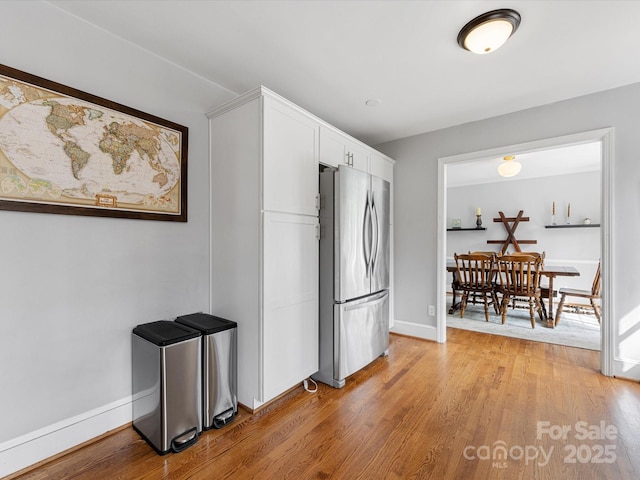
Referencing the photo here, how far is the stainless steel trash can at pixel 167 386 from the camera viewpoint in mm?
1645

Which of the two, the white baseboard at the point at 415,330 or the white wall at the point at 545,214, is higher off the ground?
the white wall at the point at 545,214

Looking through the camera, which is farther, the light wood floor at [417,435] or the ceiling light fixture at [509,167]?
the ceiling light fixture at [509,167]

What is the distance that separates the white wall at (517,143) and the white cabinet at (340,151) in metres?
0.84

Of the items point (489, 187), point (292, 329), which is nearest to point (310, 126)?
point (292, 329)

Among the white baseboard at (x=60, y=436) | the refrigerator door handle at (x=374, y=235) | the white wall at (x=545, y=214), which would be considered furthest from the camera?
the white wall at (x=545, y=214)

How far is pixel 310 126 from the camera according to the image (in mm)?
2412

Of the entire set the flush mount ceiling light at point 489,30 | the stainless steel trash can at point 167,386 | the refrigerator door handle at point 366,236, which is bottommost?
the stainless steel trash can at point 167,386

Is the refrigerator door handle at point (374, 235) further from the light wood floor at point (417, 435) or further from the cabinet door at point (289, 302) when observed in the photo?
the light wood floor at point (417, 435)

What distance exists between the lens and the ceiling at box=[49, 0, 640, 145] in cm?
169

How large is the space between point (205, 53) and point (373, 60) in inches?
47.5

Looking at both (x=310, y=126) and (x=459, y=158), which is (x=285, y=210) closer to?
(x=310, y=126)

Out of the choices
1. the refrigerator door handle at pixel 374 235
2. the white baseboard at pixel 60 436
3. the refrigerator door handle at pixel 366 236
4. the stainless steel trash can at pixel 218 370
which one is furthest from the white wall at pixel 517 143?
the white baseboard at pixel 60 436

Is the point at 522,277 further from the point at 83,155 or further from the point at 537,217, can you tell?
the point at 83,155

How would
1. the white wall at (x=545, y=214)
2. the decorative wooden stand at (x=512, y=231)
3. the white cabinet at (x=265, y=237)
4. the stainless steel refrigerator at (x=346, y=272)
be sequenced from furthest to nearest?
the decorative wooden stand at (x=512, y=231) → the white wall at (x=545, y=214) → the stainless steel refrigerator at (x=346, y=272) → the white cabinet at (x=265, y=237)
